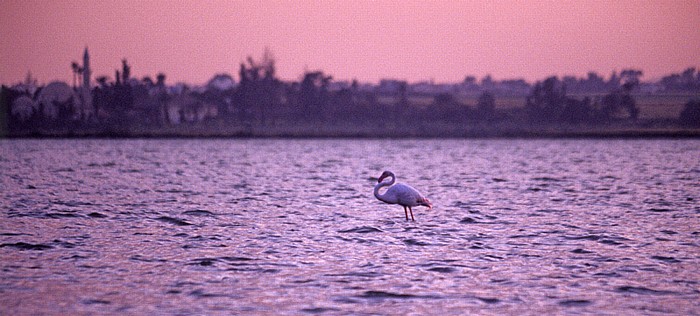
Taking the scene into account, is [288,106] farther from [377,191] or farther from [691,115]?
[377,191]

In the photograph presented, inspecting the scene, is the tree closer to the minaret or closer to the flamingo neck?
the minaret

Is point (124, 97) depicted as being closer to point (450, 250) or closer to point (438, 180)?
point (438, 180)

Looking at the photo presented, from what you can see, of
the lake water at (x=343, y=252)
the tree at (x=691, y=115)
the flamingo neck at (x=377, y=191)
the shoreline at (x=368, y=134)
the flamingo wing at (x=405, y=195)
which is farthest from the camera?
the tree at (x=691, y=115)

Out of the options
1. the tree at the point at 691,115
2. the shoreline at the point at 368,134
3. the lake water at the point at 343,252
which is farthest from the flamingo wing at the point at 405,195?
the tree at the point at 691,115

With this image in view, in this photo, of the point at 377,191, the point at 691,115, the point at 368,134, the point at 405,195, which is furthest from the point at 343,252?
the point at 691,115

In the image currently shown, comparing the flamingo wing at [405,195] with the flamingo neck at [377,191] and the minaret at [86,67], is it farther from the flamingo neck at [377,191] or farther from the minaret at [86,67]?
the minaret at [86,67]

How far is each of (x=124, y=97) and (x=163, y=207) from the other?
142518mm

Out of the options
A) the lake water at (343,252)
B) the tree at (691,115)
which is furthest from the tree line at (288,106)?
the lake water at (343,252)

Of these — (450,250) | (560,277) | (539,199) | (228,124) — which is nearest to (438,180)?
(539,199)

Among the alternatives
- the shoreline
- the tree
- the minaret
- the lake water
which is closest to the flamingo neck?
the lake water

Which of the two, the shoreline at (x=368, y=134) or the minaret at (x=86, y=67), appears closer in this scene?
the shoreline at (x=368, y=134)

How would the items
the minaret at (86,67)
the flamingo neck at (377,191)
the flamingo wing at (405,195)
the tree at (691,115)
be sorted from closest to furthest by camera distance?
1. the flamingo wing at (405,195)
2. the flamingo neck at (377,191)
3. the tree at (691,115)
4. the minaret at (86,67)

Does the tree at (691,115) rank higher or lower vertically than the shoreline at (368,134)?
higher

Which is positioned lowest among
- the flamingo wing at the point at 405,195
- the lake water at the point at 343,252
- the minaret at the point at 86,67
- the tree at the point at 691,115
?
the lake water at the point at 343,252
